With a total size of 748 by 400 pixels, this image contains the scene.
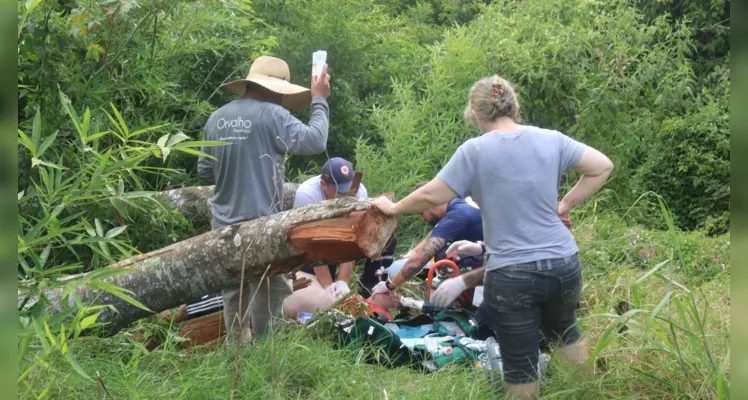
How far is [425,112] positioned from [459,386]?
4.20 meters

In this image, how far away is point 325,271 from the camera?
502 centimetres

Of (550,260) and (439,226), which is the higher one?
(550,260)

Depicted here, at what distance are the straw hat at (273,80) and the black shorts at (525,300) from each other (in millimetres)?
1742

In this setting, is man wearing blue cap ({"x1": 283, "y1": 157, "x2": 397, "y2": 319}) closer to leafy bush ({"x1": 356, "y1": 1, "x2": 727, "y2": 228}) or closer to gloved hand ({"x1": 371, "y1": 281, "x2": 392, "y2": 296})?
gloved hand ({"x1": 371, "y1": 281, "x2": 392, "y2": 296})

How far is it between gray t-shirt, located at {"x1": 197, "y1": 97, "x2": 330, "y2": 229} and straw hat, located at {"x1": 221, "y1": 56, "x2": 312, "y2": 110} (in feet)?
0.54

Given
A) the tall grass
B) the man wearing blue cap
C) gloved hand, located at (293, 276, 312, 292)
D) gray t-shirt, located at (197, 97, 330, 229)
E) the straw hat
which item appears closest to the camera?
the tall grass

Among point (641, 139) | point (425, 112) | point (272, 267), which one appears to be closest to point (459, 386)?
point (272, 267)

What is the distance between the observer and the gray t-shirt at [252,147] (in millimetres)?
3994

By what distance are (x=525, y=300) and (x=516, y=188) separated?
494 mm

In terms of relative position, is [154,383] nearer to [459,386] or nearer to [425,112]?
[459,386]

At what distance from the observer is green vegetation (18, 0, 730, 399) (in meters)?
2.71

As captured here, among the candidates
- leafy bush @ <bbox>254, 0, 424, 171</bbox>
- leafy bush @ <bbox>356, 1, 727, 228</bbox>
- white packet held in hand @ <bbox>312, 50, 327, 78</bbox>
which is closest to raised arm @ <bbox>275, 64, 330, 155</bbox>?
white packet held in hand @ <bbox>312, 50, 327, 78</bbox>

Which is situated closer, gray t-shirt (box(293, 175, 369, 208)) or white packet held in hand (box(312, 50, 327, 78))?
white packet held in hand (box(312, 50, 327, 78))

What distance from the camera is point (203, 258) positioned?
11.2ft
